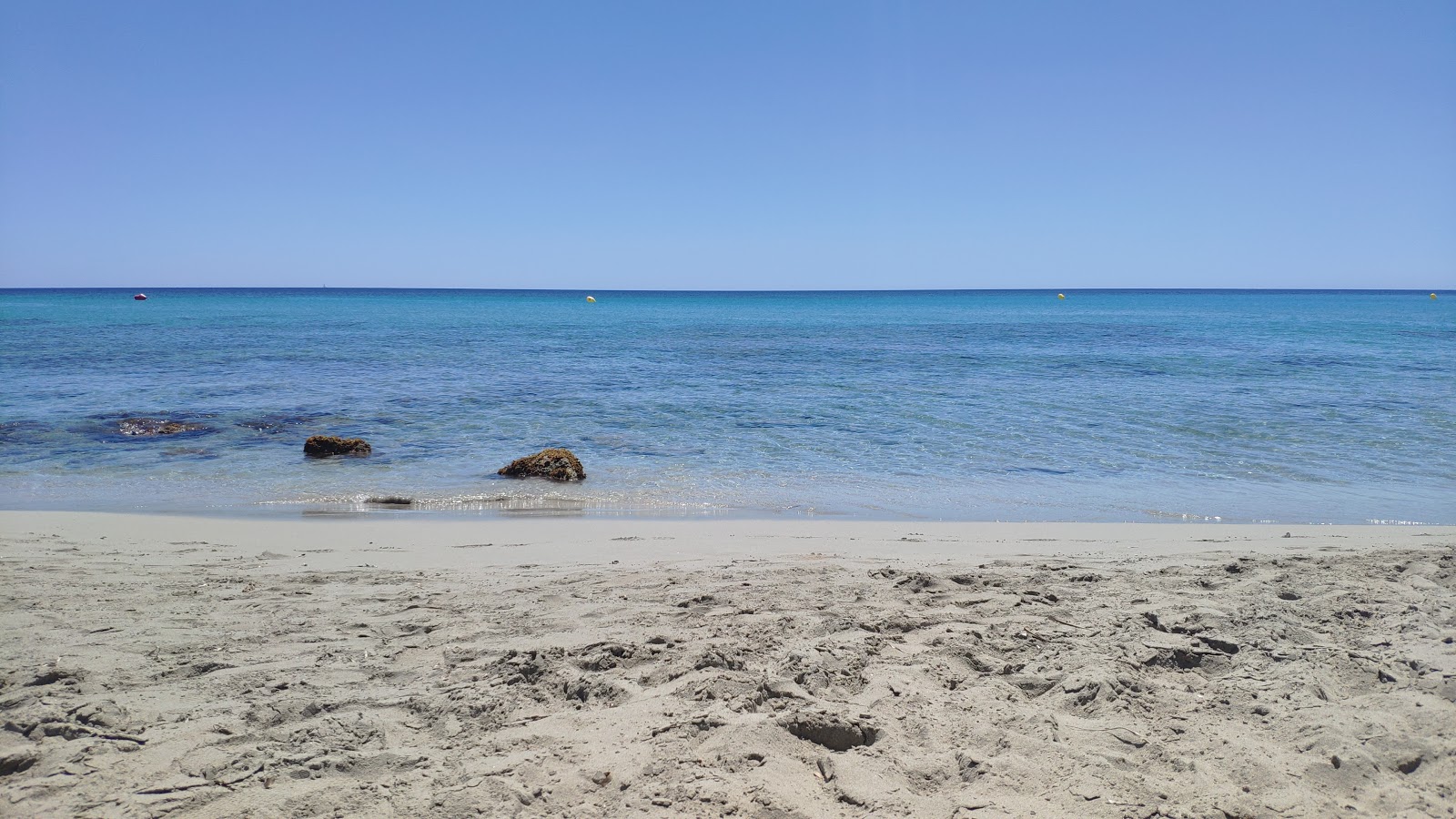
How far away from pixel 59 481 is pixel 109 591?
231 inches

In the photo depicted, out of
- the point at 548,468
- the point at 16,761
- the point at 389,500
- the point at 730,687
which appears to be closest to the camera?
the point at 16,761

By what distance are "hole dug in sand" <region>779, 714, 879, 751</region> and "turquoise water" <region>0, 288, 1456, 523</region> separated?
5018mm

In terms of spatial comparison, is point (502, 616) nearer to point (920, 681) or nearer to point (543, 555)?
point (543, 555)

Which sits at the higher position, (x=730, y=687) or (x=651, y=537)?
(x=730, y=687)

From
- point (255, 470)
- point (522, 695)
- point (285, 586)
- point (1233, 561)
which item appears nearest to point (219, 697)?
point (522, 695)

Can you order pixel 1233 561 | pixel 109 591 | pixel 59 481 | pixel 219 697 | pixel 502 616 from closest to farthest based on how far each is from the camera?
pixel 219 697 → pixel 502 616 → pixel 109 591 → pixel 1233 561 → pixel 59 481

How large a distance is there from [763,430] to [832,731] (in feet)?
32.2

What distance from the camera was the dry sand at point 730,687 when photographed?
2.99 m

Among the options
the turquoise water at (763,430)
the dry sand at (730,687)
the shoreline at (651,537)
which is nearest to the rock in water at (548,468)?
the turquoise water at (763,430)

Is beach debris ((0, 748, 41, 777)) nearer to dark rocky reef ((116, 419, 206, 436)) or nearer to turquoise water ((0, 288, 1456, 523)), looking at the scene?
turquoise water ((0, 288, 1456, 523))

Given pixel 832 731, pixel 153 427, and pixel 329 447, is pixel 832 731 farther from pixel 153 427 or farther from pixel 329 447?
pixel 153 427

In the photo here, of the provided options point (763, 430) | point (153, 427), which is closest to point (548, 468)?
point (763, 430)

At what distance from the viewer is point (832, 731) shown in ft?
11.0

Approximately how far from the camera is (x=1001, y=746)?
328cm
